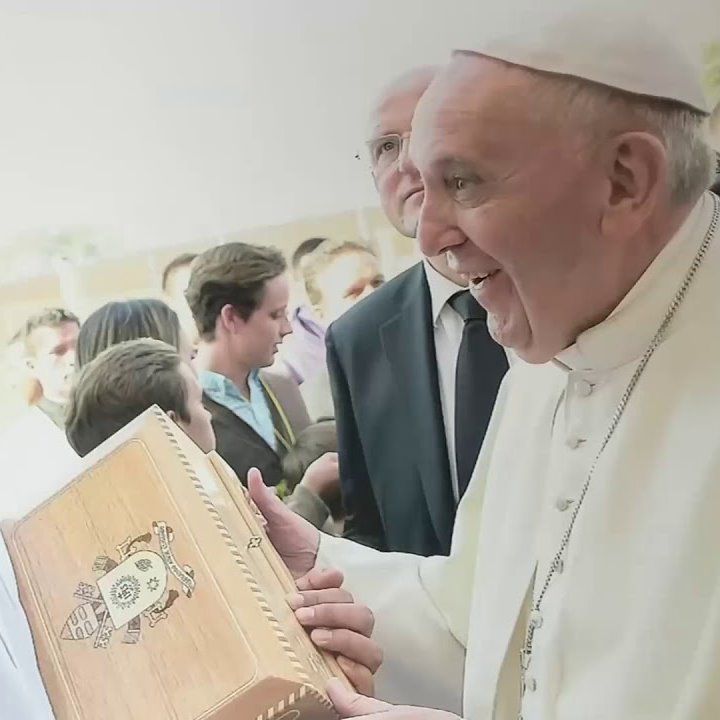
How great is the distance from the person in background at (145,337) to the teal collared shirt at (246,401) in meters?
0.04

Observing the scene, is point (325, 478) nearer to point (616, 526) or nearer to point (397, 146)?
point (397, 146)

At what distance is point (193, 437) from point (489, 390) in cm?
51

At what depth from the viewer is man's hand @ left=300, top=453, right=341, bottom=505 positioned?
1896 millimetres

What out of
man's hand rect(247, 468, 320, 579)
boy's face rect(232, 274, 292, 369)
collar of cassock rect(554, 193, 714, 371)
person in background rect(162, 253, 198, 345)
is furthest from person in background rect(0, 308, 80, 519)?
collar of cassock rect(554, 193, 714, 371)

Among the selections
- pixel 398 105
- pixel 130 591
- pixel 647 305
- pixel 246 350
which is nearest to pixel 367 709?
pixel 130 591

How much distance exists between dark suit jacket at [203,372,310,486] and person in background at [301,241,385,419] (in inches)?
1.1

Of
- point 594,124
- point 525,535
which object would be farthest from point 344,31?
point 525,535

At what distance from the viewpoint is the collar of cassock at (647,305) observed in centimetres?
129

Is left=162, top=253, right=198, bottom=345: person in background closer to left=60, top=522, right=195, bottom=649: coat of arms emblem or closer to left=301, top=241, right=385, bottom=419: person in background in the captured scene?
left=301, top=241, right=385, bottom=419: person in background

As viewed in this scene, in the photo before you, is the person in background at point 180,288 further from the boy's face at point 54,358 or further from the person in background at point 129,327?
the boy's face at point 54,358

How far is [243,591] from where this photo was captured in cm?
130

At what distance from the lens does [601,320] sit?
133cm

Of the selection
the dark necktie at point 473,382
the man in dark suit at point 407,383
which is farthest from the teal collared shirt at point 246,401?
the dark necktie at point 473,382

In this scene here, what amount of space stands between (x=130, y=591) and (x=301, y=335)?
68 cm
